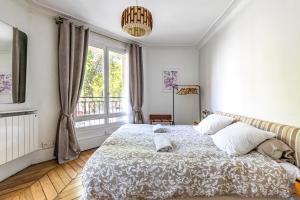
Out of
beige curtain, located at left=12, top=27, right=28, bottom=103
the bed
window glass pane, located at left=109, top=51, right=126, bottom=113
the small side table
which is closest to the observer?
the bed

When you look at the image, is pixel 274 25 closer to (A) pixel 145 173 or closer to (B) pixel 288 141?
(B) pixel 288 141

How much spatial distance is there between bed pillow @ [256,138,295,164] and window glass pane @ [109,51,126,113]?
3410 millimetres

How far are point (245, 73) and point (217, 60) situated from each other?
1186 mm

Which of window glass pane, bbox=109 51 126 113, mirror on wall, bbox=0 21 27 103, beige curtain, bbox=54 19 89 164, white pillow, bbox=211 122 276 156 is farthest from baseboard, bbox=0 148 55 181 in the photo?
white pillow, bbox=211 122 276 156

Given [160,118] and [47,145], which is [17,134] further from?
[160,118]

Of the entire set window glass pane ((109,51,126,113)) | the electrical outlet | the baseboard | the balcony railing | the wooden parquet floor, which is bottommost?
the wooden parquet floor

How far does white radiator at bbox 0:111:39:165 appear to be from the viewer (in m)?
2.38

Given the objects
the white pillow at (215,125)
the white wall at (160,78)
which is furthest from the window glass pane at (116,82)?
the white pillow at (215,125)

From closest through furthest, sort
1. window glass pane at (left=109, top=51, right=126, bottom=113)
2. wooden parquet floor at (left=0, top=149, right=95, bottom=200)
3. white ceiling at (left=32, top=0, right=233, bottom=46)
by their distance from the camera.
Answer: wooden parquet floor at (left=0, top=149, right=95, bottom=200)
white ceiling at (left=32, top=0, right=233, bottom=46)
window glass pane at (left=109, top=51, right=126, bottom=113)


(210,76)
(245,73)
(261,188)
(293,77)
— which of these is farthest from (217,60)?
(261,188)

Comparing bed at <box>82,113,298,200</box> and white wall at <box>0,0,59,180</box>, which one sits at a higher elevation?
white wall at <box>0,0,59,180</box>

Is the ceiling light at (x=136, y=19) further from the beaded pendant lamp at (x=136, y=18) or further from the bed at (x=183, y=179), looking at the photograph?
the bed at (x=183, y=179)

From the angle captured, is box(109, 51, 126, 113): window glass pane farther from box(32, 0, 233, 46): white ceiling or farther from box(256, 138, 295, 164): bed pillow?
box(256, 138, 295, 164): bed pillow

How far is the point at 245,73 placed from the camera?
2.71 metres
